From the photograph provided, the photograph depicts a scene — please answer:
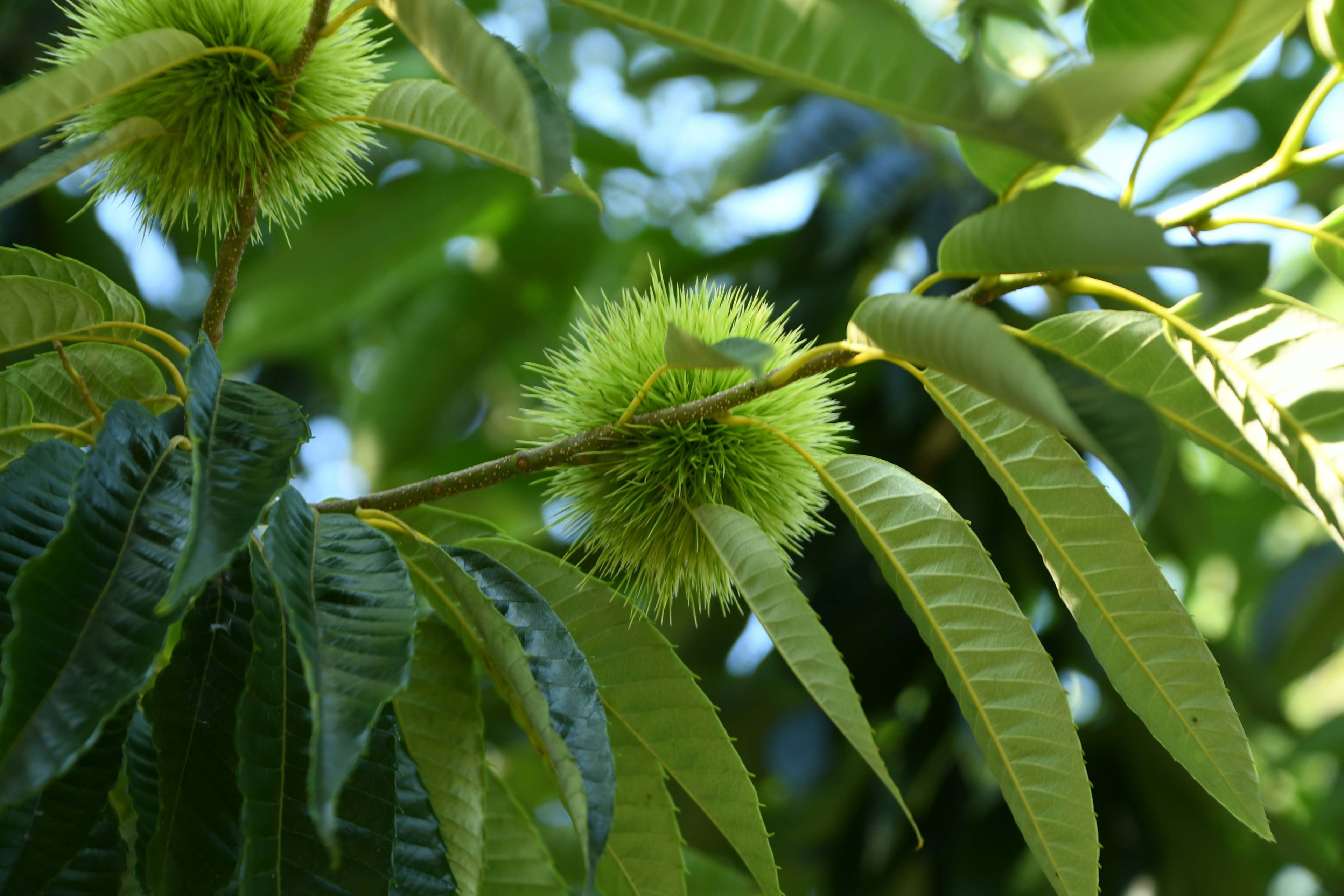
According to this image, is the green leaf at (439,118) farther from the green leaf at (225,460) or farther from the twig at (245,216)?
the green leaf at (225,460)

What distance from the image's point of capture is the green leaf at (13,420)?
2.58 ft

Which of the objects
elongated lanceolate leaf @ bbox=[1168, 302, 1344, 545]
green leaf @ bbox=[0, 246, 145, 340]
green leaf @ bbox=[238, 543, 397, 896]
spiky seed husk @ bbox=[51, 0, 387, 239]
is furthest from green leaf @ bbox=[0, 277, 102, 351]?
elongated lanceolate leaf @ bbox=[1168, 302, 1344, 545]

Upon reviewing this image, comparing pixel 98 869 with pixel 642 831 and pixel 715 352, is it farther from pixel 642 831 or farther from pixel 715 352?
pixel 715 352

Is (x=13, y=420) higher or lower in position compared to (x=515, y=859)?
higher

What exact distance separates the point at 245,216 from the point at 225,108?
0.08 m

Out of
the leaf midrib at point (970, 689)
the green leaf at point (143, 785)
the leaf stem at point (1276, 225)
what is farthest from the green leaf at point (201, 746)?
the leaf stem at point (1276, 225)

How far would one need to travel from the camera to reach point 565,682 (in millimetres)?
648

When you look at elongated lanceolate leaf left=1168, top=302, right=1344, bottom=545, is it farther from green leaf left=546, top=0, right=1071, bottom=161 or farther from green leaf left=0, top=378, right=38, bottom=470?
green leaf left=0, top=378, right=38, bottom=470

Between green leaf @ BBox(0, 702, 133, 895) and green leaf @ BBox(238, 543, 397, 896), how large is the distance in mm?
88

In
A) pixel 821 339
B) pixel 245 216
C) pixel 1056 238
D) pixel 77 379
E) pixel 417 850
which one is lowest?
pixel 417 850

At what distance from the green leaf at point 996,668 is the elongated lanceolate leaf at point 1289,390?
0.19 meters

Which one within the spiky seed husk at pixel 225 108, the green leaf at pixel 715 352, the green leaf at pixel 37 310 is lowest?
the green leaf at pixel 715 352

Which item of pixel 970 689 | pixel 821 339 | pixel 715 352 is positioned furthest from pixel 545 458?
pixel 821 339

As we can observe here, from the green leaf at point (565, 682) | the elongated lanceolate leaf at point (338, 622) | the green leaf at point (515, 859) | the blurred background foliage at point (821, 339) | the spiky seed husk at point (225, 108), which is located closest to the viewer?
the elongated lanceolate leaf at point (338, 622)
